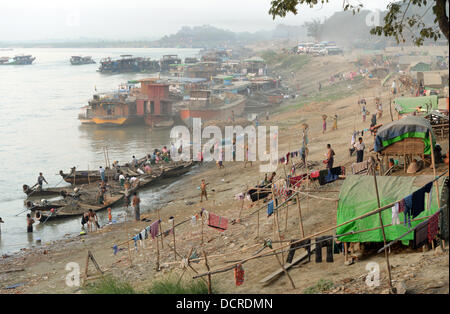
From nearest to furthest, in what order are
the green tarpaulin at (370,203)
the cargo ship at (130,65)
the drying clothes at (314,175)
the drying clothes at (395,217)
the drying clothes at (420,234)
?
the drying clothes at (420,234) → the drying clothes at (395,217) → the green tarpaulin at (370,203) → the drying clothes at (314,175) → the cargo ship at (130,65)

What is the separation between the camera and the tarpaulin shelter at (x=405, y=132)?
13.9 metres

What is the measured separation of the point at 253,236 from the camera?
534 inches

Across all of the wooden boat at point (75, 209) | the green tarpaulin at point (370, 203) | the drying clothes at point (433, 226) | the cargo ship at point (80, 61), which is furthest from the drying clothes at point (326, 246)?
the cargo ship at point (80, 61)

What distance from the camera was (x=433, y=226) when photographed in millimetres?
8727

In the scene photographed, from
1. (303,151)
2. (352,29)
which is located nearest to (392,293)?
(303,151)

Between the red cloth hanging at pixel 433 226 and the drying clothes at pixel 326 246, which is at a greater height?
the red cloth hanging at pixel 433 226

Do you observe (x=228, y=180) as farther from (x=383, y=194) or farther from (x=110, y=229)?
(x=383, y=194)

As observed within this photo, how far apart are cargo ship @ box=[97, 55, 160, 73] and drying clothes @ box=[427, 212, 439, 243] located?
91169mm

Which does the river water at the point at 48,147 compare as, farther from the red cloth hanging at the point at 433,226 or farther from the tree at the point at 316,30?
the tree at the point at 316,30

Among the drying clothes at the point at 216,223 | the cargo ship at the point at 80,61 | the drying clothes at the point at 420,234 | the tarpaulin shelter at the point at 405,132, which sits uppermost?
the cargo ship at the point at 80,61

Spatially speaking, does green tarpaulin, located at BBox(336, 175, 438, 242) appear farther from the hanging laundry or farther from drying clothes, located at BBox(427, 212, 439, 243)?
the hanging laundry

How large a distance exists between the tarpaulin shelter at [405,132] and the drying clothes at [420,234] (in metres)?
5.70

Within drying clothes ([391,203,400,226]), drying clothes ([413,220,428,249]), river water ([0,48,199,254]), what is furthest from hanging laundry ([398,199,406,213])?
river water ([0,48,199,254])

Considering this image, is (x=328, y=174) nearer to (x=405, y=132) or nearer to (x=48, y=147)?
(x=405, y=132)
